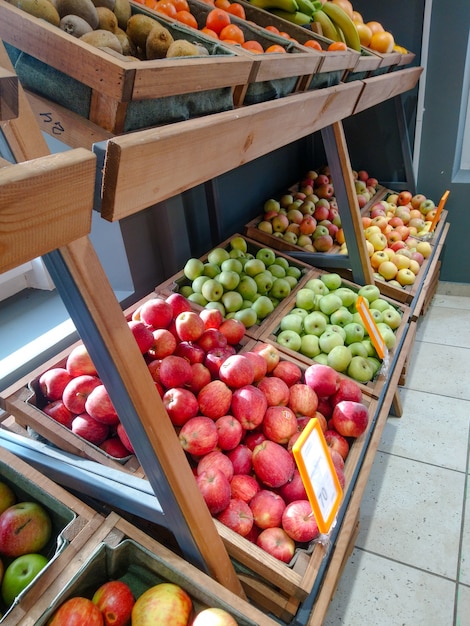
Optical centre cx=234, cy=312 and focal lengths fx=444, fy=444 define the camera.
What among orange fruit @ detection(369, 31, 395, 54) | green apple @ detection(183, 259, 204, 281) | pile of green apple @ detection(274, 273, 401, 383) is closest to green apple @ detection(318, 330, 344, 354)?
pile of green apple @ detection(274, 273, 401, 383)

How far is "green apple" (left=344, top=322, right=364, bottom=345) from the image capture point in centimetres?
176

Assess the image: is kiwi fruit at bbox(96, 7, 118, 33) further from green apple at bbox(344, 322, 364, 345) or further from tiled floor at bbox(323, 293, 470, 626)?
tiled floor at bbox(323, 293, 470, 626)

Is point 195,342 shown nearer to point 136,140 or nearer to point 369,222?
point 136,140

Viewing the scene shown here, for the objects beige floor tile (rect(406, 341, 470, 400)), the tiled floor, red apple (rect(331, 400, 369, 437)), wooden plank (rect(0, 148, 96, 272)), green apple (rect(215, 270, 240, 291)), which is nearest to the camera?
wooden plank (rect(0, 148, 96, 272))

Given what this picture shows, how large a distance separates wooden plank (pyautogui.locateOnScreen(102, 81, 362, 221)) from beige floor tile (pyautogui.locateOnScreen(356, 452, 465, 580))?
147 cm

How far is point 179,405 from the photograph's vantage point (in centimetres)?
116

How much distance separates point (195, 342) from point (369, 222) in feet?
5.76

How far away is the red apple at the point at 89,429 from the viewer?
113 centimetres

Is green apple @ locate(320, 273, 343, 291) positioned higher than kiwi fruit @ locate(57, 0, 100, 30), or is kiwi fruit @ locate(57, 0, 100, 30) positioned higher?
kiwi fruit @ locate(57, 0, 100, 30)

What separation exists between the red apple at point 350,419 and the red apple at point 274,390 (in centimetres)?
17

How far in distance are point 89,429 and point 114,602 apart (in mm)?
415

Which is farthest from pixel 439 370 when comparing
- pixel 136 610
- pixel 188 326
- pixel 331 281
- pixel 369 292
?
pixel 136 610

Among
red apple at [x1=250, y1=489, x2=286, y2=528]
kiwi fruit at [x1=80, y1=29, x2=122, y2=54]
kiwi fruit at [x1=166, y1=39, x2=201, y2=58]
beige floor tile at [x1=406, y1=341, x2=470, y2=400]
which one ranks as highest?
kiwi fruit at [x1=80, y1=29, x2=122, y2=54]

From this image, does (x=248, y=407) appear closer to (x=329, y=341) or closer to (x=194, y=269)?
(x=329, y=341)
